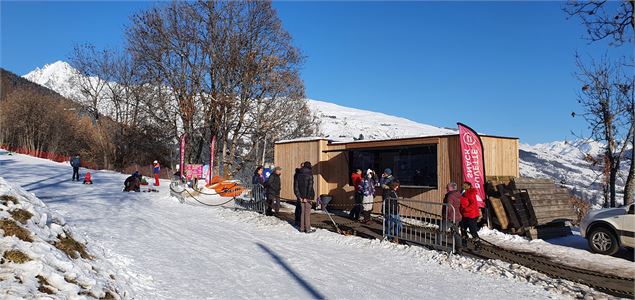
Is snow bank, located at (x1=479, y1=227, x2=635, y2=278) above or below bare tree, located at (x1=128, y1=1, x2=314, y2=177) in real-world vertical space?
below

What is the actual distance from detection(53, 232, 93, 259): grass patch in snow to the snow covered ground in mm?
630

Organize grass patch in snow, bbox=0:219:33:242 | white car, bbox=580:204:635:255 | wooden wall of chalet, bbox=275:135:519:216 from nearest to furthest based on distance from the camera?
grass patch in snow, bbox=0:219:33:242 → white car, bbox=580:204:635:255 → wooden wall of chalet, bbox=275:135:519:216

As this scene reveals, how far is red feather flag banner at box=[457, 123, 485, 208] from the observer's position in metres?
12.9

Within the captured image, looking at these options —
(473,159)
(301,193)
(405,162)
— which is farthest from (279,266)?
(405,162)

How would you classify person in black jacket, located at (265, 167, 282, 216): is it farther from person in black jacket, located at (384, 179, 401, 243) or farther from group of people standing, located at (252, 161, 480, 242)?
person in black jacket, located at (384, 179, 401, 243)

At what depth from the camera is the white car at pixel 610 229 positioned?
32.2 ft

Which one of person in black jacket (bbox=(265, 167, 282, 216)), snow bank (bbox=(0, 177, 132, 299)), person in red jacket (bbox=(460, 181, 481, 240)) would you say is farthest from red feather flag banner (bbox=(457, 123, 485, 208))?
snow bank (bbox=(0, 177, 132, 299))

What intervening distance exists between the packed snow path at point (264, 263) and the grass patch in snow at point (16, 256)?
1.61 m

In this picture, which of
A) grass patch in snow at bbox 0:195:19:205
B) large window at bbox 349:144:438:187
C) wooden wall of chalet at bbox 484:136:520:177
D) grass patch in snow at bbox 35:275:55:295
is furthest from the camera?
large window at bbox 349:144:438:187

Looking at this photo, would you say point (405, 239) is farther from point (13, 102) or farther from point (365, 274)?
point (13, 102)

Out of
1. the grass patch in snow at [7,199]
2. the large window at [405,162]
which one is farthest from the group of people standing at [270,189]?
the grass patch in snow at [7,199]

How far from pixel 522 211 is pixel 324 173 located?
816 centimetres

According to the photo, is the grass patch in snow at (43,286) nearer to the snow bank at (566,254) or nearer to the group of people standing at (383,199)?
the group of people standing at (383,199)

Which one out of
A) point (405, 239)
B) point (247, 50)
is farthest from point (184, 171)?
point (405, 239)
